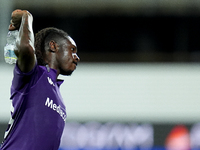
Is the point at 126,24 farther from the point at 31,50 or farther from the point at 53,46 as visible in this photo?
the point at 31,50

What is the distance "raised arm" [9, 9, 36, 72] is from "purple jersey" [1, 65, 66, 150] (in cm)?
10

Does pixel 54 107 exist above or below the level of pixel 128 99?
below

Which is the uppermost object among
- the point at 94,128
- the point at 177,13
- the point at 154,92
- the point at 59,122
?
the point at 177,13

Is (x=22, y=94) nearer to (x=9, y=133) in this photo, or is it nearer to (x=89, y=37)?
(x=9, y=133)

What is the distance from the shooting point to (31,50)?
3.21 m

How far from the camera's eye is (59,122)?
140 inches

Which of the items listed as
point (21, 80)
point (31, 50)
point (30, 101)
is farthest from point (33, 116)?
point (31, 50)

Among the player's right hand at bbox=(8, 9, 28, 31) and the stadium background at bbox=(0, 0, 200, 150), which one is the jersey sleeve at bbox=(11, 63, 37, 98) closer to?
the player's right hand at bbox=(8, 9, 28, 31)

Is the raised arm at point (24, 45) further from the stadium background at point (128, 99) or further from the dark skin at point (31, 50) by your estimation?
the stadium background at point (128, 99)

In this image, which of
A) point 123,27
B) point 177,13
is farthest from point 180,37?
point 123,27

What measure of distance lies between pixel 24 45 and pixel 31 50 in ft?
0.19

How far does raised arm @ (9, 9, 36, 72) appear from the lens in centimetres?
319

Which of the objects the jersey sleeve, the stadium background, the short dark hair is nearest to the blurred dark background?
the stadium background

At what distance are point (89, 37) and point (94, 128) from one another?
4.55m
